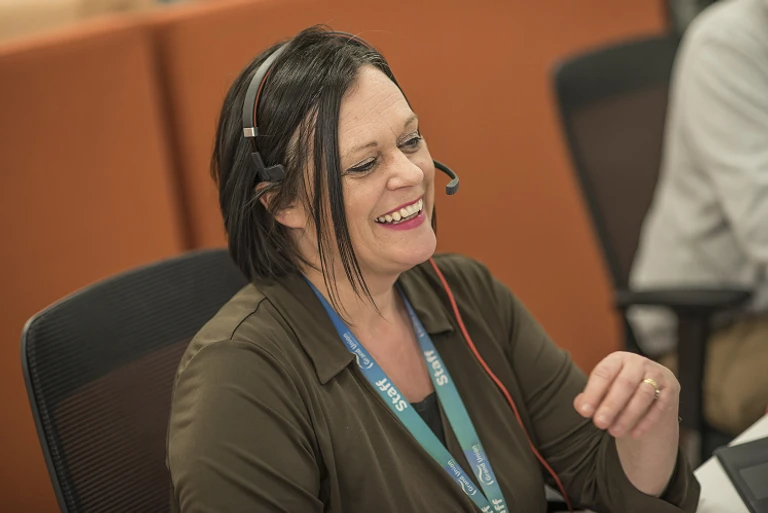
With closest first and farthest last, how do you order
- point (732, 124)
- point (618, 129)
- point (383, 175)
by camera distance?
point (383, 175) < point (732, 124) < point (618, 129)

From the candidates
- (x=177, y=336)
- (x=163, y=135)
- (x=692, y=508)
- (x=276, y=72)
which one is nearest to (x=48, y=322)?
(x=177, y=336)

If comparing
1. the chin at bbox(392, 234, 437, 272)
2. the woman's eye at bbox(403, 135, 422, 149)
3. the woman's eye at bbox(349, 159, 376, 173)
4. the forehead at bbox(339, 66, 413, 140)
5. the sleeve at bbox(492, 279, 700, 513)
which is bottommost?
the sleeve at bbox(492, 279, 700, 513)

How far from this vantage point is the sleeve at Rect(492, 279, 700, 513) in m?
1.27

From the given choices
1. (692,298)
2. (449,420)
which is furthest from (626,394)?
(692,298)

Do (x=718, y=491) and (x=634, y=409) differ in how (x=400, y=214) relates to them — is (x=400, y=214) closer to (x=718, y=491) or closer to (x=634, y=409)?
(x=634, y=409)

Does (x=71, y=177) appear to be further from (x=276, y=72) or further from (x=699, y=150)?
(x=699, y=150)

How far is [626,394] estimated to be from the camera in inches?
41.7

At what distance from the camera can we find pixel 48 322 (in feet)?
3.78

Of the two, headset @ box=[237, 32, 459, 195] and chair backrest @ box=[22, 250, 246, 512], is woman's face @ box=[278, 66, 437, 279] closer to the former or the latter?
headset @ box=[237, 32, 459, 195]

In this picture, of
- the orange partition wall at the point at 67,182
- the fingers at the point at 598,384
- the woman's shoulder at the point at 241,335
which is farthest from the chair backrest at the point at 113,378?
the orange partition wall at the point at 67,182

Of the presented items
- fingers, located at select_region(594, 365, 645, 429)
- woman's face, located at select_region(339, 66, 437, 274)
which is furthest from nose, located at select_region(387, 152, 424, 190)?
fingers, located at select_region(594, 365, 645, 429)

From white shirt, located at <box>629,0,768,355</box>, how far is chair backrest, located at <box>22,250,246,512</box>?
1.09m

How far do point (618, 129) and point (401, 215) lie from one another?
3.51ft

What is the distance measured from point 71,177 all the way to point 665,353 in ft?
4.42
